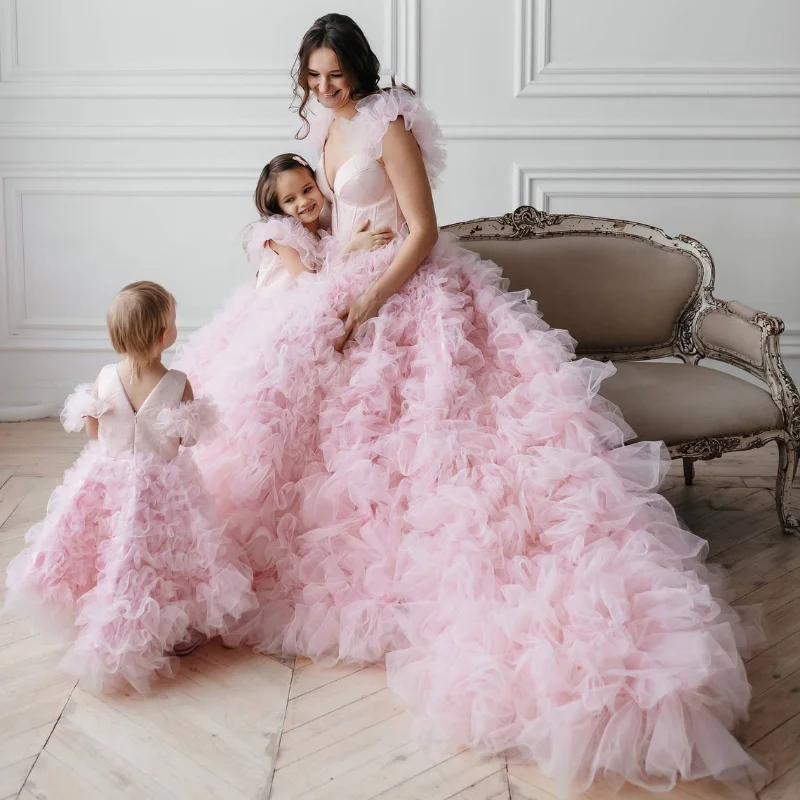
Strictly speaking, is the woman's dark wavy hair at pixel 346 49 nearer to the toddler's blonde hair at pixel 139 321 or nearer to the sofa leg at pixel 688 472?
the toddler's blonde hair at pixel 139 321

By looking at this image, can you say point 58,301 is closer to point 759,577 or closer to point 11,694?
point 11,694

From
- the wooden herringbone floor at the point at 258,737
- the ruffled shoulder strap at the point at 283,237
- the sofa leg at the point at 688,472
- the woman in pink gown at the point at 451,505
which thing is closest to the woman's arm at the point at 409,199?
the woman in pink gown at the point at 451,505

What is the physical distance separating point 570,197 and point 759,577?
1.91 meters

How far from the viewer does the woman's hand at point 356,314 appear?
2.16 metres

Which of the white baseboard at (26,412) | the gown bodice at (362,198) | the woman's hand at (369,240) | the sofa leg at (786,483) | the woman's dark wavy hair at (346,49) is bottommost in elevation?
the white baseboard at (26,412)

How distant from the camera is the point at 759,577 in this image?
233cm

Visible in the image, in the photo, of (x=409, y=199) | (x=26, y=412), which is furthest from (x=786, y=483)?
(x=26, y=412)

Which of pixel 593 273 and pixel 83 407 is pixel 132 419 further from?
pixel 593 273

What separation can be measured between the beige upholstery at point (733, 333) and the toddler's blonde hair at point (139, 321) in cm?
178

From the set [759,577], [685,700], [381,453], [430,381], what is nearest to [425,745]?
[685,700]

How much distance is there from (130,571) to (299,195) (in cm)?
114

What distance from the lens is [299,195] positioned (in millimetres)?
2383

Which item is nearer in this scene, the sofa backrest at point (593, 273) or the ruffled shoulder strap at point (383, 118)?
the ruffled shoulder strap at point (383, 118)

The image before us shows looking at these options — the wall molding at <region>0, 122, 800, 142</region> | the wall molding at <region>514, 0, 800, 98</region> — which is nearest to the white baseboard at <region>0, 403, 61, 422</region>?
the wall molding at <region>0, 122, 800, 142</region>
